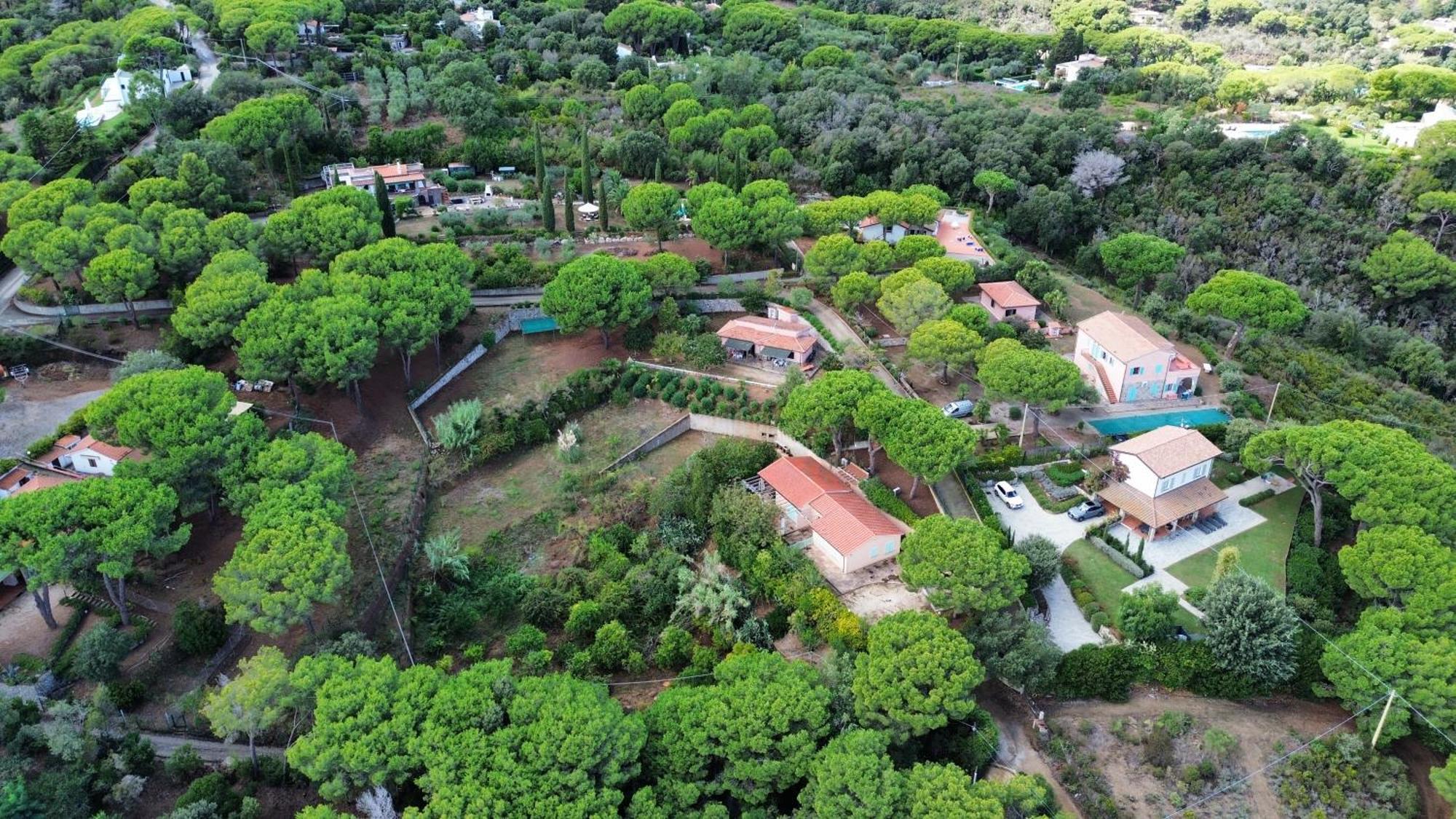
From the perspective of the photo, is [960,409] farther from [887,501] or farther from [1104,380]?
[887,501]

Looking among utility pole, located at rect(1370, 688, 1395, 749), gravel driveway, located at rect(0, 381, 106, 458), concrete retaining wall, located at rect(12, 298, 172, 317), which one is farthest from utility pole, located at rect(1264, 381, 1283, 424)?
concrete retaining wall, located at rect(12, 298, 172, 317)

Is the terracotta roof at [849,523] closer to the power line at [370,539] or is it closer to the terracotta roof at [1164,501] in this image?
the terracotta roof at [1164,501]

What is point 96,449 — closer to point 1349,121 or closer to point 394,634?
point 394,634

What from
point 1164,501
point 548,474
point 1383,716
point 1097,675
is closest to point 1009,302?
point 1164,501

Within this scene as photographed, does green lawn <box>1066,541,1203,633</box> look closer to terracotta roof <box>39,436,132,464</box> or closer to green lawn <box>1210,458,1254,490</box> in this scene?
green lawn <box>1210,458,1254,490</box>

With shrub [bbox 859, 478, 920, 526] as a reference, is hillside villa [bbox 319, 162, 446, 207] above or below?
above

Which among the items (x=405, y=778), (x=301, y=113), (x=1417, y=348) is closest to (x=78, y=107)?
(x=301, y=113)
